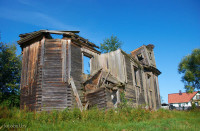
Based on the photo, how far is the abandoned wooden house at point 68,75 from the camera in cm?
1216

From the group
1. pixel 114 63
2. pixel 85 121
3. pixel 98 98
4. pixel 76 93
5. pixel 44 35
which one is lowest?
pixel 85 121

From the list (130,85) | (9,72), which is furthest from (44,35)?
(9,72)

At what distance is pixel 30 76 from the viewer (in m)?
13.2

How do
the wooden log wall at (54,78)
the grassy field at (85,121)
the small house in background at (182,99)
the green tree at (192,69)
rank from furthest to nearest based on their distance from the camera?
1. the small house in background at (182,99)
2. the green tree at (192,69)
3. the wooden log wall at (54,78)
4. the grassy field at (85,121)

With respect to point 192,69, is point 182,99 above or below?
below

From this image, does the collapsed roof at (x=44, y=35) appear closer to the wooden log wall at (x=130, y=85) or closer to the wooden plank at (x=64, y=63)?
the wooden plank at (x=64, y=63)

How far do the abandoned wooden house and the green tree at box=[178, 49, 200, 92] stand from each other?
57.5ft

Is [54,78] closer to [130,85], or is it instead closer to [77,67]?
[77,67]

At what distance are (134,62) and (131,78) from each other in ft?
8.03

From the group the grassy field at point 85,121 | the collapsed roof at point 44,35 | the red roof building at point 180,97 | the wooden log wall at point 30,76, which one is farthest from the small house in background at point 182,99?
the wooden log wall at point 30,76

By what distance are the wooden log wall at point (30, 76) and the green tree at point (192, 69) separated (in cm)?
2624

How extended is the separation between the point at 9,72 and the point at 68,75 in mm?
11634

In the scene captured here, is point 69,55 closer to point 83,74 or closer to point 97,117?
point 83,74

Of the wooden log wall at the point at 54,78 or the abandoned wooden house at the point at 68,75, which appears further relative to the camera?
the abandoned wooden house at the point at 68,75
